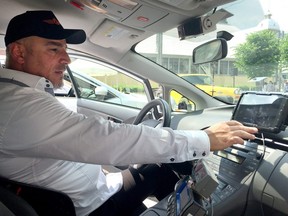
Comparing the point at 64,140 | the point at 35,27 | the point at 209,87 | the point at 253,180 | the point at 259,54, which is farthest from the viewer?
the point at 209,87

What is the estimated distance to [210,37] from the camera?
8.39 feet

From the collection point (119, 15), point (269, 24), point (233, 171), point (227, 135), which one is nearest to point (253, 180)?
point (233, 171)

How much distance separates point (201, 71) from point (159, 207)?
155cm

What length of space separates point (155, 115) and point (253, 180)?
109 cm

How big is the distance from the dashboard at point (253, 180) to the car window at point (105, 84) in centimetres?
181

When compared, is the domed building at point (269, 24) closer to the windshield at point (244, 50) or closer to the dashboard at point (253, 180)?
the windshield at point (244, 50)

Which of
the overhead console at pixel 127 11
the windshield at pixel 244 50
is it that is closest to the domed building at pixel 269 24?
the windshield at pixel 244 50

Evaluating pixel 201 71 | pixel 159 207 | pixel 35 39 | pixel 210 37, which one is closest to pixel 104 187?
pixel 159 207

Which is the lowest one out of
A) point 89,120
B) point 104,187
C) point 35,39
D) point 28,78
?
point 104,187

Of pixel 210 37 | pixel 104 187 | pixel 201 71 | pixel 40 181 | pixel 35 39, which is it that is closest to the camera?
pixel 40 181

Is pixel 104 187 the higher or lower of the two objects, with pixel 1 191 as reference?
lower

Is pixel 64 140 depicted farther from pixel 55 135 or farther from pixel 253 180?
pixel 253 180

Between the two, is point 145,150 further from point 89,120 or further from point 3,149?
point 3,149

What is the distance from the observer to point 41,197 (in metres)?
1.38
